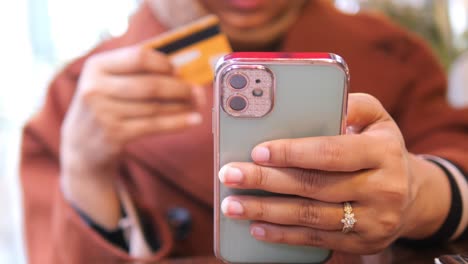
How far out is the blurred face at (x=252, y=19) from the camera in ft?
1.74

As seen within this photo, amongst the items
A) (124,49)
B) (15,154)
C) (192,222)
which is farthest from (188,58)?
(15,154)

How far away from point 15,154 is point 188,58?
1.10 ft

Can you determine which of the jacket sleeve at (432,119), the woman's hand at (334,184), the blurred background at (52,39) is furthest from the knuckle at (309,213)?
the blurred background at (52,39)

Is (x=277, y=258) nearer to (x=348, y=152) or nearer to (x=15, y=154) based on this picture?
(x=348, y=152)

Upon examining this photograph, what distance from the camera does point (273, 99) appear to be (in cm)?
29

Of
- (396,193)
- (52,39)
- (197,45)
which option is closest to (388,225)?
(396,193)

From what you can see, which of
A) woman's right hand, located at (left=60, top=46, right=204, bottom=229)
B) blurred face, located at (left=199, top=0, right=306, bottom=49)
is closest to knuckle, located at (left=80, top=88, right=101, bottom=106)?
woman's right hand, located at (left=60, top=46, right=204, bottom=229)

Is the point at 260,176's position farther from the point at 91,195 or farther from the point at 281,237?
the point at 91,195

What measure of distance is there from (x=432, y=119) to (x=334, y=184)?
328 millimetres

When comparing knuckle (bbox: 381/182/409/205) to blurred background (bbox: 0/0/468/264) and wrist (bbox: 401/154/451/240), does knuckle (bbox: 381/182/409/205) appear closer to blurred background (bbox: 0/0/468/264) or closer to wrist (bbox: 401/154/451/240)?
wrist (bbox: 401/154/451/240)

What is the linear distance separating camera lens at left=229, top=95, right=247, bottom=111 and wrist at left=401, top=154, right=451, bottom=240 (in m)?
0.13

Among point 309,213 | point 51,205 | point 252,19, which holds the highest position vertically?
point 252,19

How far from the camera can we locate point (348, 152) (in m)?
0.28

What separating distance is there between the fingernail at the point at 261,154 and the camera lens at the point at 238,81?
39 millimetres
